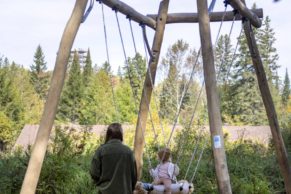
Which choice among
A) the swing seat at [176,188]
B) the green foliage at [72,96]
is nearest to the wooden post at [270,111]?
the swing seat at [176,188]

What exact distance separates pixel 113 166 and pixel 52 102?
0.96 meters

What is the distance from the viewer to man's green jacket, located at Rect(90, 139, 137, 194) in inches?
191

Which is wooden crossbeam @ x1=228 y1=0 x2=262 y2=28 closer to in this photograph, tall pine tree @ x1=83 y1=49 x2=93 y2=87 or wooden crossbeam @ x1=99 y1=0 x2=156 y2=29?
wooden crossbeam @ x1=99 y1=0 x2=156 y2=29

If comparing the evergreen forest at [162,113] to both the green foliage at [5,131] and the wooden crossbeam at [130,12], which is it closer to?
the green foliage at [5,131]

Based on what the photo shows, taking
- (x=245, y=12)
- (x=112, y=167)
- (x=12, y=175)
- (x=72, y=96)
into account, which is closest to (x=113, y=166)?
(x=112, y=167)

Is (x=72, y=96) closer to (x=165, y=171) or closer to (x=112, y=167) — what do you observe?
(x=165, y=171)

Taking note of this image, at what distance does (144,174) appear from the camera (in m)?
9.29

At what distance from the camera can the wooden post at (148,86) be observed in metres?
6.79

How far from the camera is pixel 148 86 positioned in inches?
276

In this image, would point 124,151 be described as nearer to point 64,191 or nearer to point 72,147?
point 64,191

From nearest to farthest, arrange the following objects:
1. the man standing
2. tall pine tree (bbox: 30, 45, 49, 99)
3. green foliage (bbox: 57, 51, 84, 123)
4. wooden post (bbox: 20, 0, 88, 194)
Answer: wooden post (bbox: 20, 0, 88, 194) < the man standing < green foliage (bbox: 57, 51, 84, 123) < tall pine tree (bbox: 30, 45, 49, 99)

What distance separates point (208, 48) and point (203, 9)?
546mm

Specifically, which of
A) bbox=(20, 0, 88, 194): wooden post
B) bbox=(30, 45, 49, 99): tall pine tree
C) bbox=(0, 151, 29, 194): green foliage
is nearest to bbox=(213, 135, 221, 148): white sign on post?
bbox=(20, 0, 88, 194): wooden post

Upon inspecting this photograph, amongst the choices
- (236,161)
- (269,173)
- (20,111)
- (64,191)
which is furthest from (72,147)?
(20,111)
